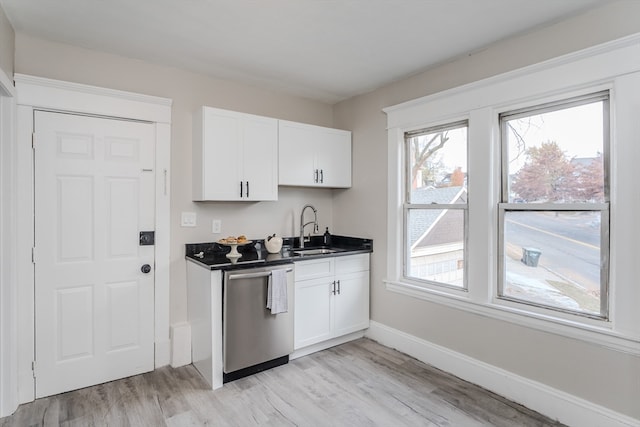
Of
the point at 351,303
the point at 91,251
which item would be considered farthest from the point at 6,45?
the point at 351,303

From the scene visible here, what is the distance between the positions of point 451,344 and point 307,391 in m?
1.27

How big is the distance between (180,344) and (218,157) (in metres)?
1.66

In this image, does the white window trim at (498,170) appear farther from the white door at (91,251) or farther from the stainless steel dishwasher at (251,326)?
the white door at (91,251)

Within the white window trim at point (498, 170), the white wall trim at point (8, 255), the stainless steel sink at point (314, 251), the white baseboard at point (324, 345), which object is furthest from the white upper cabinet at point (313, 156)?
the white wall trim at point (8, 255)

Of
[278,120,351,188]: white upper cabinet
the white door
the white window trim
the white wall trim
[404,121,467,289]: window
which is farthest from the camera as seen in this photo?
[278,120,351,188]: white upper cabinet

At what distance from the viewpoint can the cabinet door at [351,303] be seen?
3.38 meters

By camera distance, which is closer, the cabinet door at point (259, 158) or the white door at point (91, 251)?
the white door at point (91, 251)

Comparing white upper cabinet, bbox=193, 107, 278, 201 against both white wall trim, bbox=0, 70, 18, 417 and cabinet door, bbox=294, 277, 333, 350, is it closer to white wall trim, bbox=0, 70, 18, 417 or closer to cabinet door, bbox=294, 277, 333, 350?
cabinet door, bbox=294, 277, 333, 350

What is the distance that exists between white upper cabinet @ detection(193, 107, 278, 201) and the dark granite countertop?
50 cm

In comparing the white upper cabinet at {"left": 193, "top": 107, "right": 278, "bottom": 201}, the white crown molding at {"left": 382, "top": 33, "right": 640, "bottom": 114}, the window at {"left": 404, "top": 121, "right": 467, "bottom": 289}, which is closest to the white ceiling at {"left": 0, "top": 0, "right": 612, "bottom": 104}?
the white crown molding at {"left": 382, "top": 33, "right": 640, "bottom": 114}

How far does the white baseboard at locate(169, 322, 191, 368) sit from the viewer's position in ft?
9.68

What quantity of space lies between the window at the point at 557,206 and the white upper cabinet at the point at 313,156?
1.65 m

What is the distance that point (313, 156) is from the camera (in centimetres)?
361

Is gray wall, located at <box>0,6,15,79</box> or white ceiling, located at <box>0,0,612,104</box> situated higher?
white ceiling, located at <box>0,0,612,104</box>
